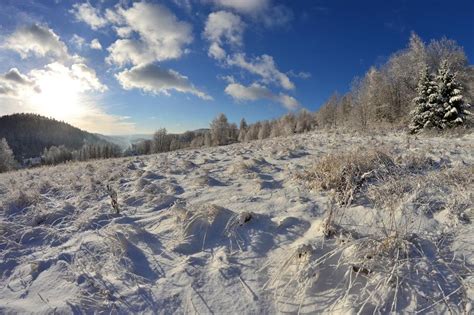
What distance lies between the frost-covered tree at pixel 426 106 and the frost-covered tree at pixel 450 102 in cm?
36

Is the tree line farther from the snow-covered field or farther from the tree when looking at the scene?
the tree

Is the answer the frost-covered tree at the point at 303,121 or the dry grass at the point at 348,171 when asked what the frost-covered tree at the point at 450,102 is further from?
the frost-covered tree at the point at 303,121

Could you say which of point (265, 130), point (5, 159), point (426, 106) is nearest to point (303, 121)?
point (265, 130)

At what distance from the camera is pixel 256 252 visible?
3375mm

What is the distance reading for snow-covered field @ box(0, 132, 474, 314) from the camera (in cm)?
260

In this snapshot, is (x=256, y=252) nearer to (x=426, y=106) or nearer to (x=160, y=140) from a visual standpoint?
(x=426, y=106)

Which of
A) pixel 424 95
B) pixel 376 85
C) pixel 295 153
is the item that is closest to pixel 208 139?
pixel 376 85

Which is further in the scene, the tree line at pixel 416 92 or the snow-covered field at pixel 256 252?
the tree line at pixel 416 92

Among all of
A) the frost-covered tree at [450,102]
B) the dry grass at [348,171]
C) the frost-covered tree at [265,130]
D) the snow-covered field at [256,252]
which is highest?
the frost-covered tree at [265,130]

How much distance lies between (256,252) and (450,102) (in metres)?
22.7

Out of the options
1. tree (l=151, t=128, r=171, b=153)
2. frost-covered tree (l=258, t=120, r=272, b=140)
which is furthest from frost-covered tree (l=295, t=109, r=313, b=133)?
tree (l=151, t=128, r=171, b=153)

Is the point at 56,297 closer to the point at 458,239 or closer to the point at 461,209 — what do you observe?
the point at 458,239

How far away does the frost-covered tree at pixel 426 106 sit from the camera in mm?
20359

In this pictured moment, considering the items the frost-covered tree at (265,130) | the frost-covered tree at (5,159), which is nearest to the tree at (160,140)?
the frost-covered tree at (265,130)
